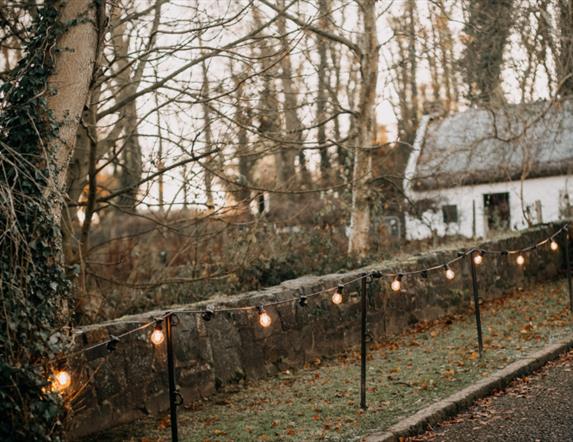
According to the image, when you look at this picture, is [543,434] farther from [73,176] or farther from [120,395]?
[73,176]

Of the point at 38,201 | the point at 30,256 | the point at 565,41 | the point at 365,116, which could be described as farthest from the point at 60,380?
the point at 565,41

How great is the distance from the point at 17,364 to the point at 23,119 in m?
2.22

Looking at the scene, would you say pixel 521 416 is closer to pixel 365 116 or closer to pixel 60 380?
pixel 60 380

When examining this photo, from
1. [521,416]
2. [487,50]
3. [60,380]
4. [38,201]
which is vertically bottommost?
[521,416]

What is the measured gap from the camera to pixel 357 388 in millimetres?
7867

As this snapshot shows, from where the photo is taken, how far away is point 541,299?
13.1 m

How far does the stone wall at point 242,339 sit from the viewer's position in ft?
22.3

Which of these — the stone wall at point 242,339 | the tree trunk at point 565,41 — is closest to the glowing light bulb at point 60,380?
the stone wall at point 242,339

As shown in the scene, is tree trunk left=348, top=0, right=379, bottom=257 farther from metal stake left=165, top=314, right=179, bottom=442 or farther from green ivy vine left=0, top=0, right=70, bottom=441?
metal stake left=165, top=314, right=179, bottom=442

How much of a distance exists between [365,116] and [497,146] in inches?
288

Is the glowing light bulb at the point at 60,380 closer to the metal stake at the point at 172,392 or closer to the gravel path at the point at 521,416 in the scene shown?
the metal stake at the point at 172,392

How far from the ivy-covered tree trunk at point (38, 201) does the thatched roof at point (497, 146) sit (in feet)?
29.8

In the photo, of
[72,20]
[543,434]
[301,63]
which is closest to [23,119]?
[72,20]

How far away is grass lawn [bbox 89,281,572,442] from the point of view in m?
6.60
